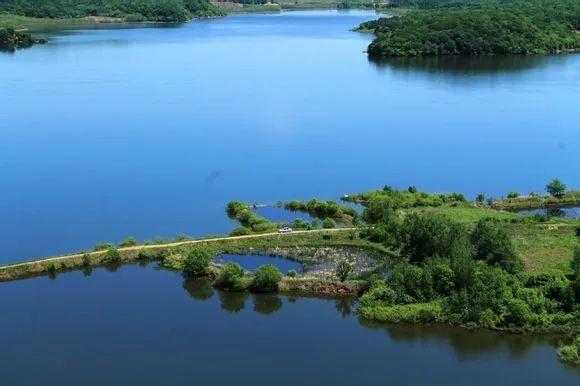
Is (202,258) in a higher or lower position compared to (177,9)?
lower

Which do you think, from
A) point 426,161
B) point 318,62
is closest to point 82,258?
point 426,161

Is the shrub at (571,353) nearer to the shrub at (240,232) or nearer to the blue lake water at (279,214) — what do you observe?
the shrub at (240,232)

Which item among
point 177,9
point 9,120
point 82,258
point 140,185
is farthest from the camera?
point 177,9

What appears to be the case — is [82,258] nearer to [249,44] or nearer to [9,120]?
[9,120]

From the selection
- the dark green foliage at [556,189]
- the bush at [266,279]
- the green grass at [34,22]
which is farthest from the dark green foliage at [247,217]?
the green grass at [34,22]

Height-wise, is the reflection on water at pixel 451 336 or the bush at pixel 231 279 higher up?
the bush at pixel 231 279

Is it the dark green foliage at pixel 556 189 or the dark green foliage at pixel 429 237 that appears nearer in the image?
the dark green foliage at pixel 429 237
